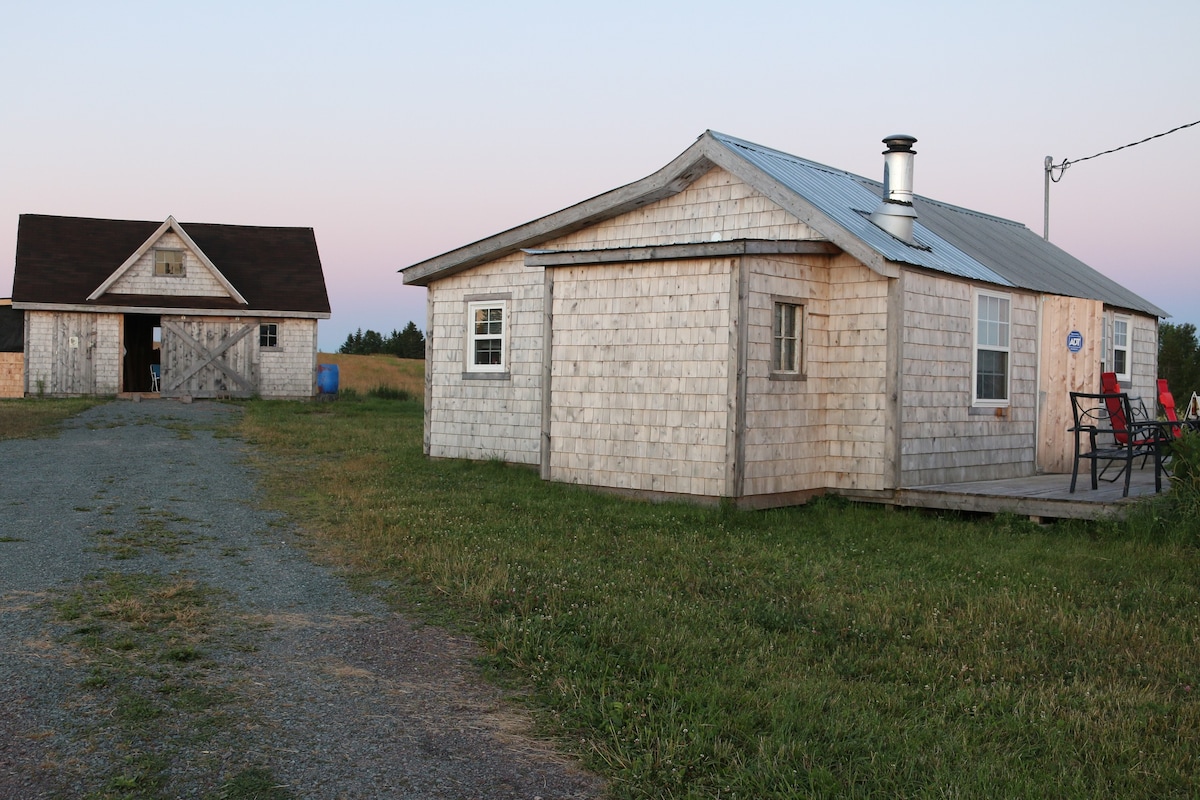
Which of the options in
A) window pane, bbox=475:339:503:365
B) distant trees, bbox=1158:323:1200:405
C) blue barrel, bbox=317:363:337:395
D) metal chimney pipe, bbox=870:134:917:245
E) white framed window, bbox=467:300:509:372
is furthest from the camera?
distant trees, bbox=1158:323:1200:405

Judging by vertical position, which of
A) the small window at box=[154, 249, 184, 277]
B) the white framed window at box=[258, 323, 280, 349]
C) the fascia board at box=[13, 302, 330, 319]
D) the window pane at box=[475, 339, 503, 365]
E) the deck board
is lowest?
the deck board

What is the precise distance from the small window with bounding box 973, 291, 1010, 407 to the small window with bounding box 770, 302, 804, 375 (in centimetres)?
258

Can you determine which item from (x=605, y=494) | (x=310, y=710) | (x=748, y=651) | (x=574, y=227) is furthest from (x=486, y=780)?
(x=574, y=227)

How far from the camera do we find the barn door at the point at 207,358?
1218 inches

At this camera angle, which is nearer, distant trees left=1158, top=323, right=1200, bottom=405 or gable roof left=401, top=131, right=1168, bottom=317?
gable roof left=401, top=131, right=1168, bottom=317

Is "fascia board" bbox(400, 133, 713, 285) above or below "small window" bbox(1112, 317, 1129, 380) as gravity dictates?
above

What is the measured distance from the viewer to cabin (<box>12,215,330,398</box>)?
30.9m

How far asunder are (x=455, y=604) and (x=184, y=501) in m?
5.81

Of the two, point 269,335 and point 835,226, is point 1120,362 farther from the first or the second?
point 269,335

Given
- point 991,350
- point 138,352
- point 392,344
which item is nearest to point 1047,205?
point 991,350

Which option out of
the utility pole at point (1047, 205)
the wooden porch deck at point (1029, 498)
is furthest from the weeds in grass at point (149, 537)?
the utility pole at point (1047, 205)

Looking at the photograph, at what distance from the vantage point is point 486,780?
444 centimetres

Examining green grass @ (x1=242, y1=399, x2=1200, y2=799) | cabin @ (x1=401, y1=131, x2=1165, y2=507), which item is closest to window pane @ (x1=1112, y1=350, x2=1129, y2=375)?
cabin @ (x1=401, y1=131, x2=1165, y2=507)

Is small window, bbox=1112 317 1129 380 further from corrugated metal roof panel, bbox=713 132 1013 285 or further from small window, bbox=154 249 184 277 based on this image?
small window, bbox=154 249 184 277
